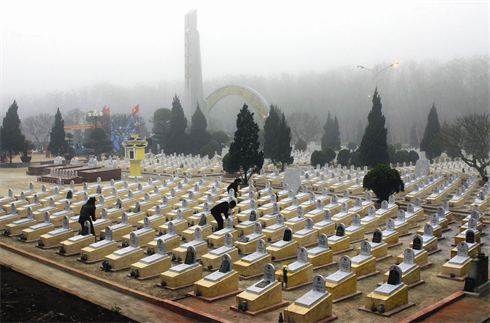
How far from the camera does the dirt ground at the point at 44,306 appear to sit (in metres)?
8.46

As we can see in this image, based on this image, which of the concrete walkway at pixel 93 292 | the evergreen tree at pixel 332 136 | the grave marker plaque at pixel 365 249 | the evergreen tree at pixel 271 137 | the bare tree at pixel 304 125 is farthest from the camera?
the bare tree at pixel 304 125

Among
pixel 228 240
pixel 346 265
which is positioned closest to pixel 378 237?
pixel 346 265

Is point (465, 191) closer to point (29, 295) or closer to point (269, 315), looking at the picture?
point (269, 315)

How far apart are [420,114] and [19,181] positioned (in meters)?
76.2

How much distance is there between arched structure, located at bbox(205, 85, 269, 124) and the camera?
64.4 m

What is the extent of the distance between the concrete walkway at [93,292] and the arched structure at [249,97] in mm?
51840

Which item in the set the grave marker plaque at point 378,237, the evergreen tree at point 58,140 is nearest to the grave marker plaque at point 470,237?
the grave marker plaque at point 378,237

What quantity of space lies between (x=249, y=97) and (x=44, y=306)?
193 ft

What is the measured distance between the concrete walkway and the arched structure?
51840mm

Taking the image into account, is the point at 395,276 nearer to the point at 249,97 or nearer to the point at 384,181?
the point at 384,181

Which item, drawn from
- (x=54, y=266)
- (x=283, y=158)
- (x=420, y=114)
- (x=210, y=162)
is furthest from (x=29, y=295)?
(x=420, y=114)

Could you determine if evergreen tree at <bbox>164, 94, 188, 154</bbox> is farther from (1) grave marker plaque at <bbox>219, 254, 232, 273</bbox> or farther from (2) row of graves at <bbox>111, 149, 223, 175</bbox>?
(1) grave marker plaque at <bbox>219, 254, 232, 273</bbox>

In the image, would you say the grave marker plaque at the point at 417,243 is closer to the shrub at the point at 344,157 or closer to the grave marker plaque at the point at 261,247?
the grave marker plaque at the point at 261,247

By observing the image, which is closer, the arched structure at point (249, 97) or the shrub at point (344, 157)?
the shrub at point (344, 157)
